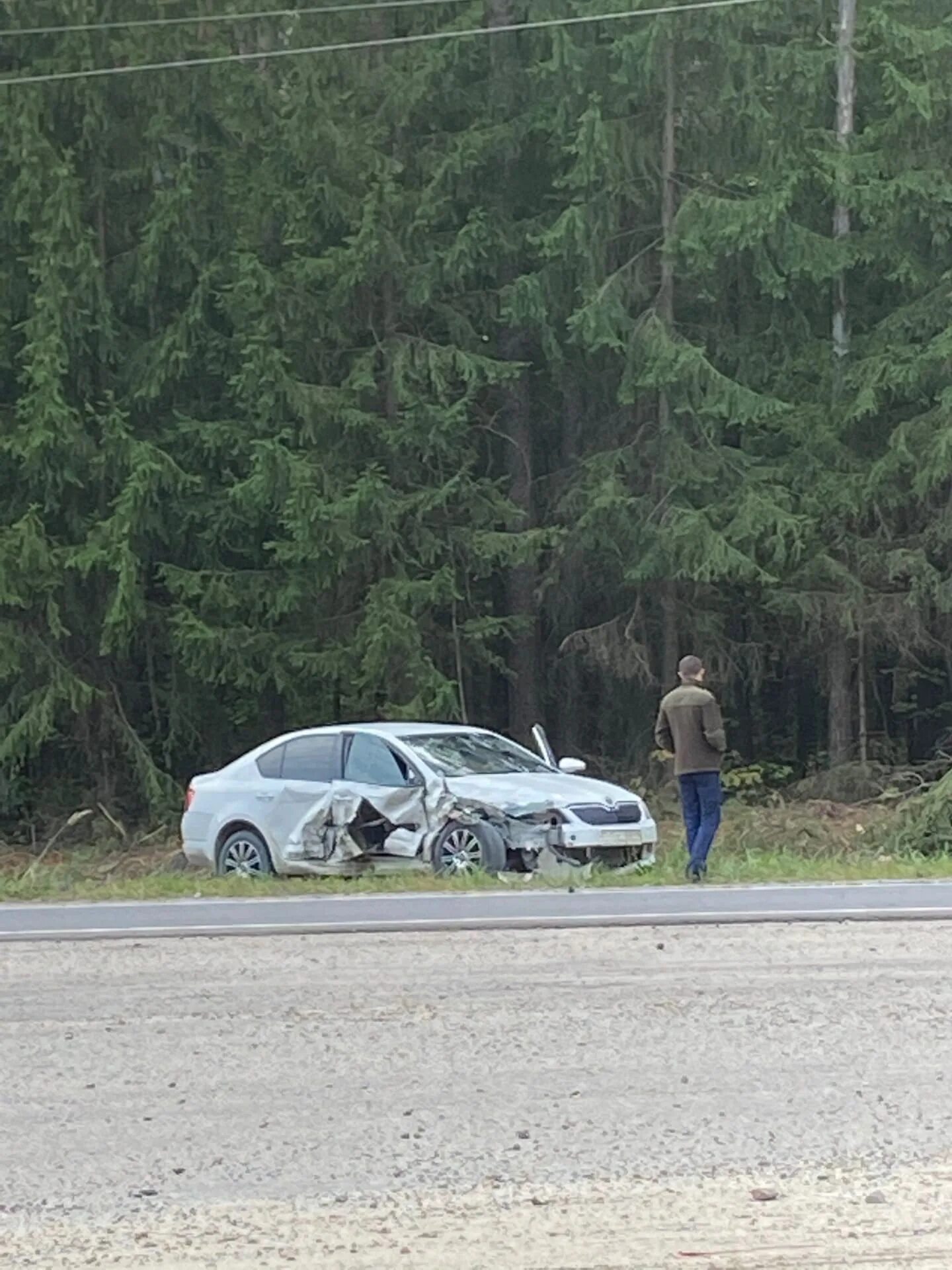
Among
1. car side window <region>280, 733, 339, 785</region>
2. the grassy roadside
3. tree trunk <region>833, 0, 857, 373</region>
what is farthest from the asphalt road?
tree trunk <region>833, 0, 857, 373</region>

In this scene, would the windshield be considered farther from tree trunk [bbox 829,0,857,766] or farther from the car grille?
tree trunk [bbox 829,0,857,766]

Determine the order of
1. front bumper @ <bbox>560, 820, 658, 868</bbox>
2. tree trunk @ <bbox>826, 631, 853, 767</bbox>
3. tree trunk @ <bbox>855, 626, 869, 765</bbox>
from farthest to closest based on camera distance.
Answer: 1. tree trunk @ <bbox>826, 631, 853, 767</bbox>
2. tree trunk @ <bbox>855, 626, 869, 765</bbox>
3. front bumper @ <bbox>560, 820, 658, 868</bbox>

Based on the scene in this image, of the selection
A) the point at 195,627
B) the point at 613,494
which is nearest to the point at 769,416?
the point at 613,494

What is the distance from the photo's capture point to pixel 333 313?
2709 centimetres

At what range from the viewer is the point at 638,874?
16.1 m

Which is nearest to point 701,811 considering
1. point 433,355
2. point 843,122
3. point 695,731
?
point 695,731

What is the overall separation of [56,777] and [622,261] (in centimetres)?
1123

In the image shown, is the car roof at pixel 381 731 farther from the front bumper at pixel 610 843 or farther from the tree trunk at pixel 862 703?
the tree trunk at pixel 862 703

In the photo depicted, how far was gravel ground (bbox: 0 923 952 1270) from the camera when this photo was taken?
656 cm

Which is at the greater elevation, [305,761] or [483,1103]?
[305,761]

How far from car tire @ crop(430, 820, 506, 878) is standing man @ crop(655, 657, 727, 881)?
161 centimetres

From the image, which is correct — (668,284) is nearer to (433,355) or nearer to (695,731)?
(433,355)

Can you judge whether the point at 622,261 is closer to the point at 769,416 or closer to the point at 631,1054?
the point at 769,416

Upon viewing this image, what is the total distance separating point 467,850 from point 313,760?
1.94m
